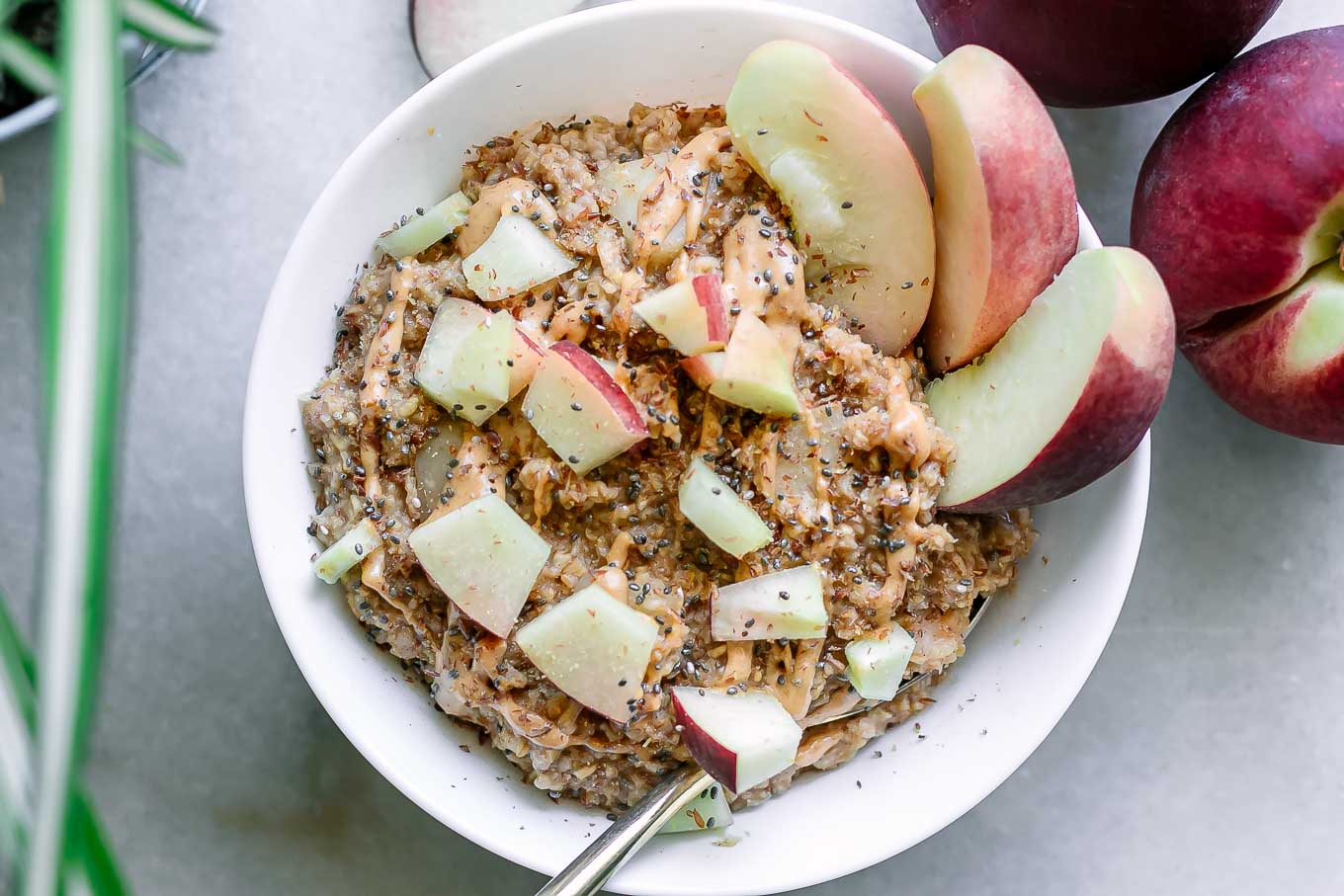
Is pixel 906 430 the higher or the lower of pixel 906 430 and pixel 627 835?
the higher

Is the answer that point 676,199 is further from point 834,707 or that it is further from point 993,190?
point 834,707

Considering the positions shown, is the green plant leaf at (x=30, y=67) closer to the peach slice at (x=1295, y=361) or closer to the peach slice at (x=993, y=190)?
the peach slice at (x=993, y=190)

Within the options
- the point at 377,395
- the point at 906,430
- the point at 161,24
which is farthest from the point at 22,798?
the point at 906,430

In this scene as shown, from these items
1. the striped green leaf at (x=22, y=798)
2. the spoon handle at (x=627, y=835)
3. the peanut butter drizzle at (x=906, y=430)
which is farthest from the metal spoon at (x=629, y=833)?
the striped green leaf at (x=22, y=798)

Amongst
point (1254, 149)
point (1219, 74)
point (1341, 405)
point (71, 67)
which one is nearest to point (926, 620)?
point (1341, 405)

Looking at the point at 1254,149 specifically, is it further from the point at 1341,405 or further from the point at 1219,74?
the point at 1341,405
